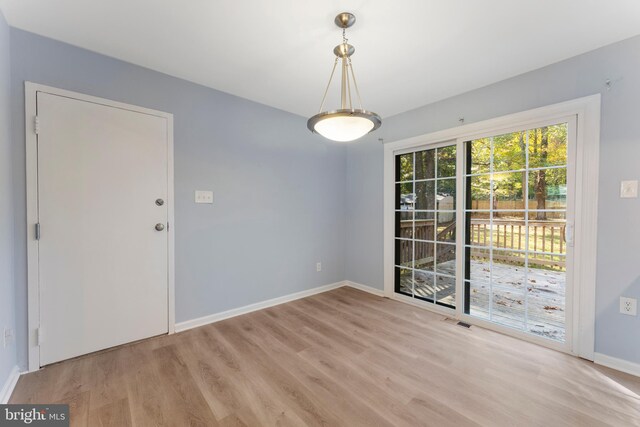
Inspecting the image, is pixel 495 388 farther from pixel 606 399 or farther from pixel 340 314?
pixel 340 314

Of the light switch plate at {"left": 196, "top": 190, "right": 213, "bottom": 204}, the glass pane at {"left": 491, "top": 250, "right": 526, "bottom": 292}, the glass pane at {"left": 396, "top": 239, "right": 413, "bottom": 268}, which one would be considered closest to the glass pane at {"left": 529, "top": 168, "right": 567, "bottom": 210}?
the glass pane at {"left": 491, "top": 250, "right": 526, "bottom": 292}

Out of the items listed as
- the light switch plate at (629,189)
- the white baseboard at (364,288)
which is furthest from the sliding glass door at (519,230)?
the white baseboard at (364,288)

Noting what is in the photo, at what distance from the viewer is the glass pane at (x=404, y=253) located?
11.1ft

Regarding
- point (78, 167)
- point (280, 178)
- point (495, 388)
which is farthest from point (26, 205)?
point (495, 388)

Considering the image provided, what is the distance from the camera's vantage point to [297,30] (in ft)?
6.06

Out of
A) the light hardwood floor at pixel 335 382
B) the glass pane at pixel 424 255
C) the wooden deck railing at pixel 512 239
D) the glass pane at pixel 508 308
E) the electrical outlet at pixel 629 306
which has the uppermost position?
the wooden deck railing at pixel 512 239

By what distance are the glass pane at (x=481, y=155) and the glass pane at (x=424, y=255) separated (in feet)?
3.26

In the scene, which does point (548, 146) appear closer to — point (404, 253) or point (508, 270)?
point (508, 270)

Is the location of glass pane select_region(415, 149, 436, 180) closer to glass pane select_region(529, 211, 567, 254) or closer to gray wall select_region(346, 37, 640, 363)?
gray wall select_region(346, 37, 640, 363)

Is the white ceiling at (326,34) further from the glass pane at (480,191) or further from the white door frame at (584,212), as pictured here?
the glass pane at (480,191)

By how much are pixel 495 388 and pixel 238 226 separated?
2.62m

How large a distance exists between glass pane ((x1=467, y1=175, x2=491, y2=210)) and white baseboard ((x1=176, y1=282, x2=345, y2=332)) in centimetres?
219

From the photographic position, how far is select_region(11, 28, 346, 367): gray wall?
1.95 meters

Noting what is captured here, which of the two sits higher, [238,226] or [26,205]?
[26,205]
